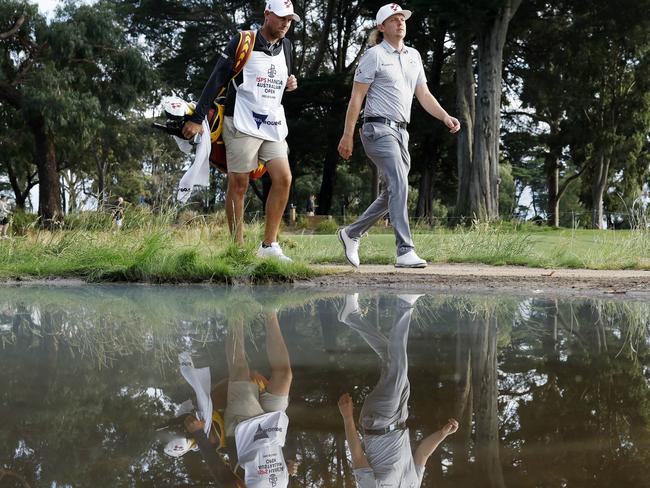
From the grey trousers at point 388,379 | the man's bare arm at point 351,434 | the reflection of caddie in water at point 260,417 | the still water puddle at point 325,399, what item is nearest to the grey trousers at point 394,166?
the still water puddle at point 325,399

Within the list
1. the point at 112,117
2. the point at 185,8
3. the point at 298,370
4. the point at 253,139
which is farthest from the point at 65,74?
the point at 298,370

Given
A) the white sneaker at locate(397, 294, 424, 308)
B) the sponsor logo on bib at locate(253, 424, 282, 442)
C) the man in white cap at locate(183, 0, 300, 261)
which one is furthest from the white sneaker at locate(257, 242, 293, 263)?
the sponsor logo on bib at locate(253, 424, 282, 442)

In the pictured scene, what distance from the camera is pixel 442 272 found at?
21.1ft

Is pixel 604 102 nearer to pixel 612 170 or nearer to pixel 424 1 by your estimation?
pixel 612 170

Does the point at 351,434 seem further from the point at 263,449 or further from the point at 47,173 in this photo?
the point at 47,173

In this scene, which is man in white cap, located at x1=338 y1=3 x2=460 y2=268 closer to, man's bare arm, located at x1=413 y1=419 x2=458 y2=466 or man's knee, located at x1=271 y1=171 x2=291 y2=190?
man's knee, located at x1=271 y1=171 x2=291 y2=190

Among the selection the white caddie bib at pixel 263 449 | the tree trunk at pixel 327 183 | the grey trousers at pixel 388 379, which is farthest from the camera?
the tree trunk at pixel 327 183

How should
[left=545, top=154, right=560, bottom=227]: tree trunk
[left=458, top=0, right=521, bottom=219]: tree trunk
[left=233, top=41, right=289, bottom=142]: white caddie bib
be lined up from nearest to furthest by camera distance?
[left=233, top=41, right=289, bottom=142]: white caddie bib → [left=458, top=0, right=521, bottom=219]: tree trunk → [left=545, top=154, right=560, bottom=227]: tree trunk

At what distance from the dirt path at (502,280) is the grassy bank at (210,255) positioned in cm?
41

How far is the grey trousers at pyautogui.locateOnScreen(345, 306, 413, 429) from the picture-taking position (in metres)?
1.99

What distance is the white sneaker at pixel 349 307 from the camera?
4.11 meters

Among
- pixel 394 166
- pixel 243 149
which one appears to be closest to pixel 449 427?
pixel 394 166

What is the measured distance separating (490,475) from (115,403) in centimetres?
112

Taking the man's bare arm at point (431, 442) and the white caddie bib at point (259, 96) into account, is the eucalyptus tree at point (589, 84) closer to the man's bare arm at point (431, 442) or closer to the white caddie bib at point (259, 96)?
the white caddie bib at point (259, 96)
